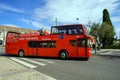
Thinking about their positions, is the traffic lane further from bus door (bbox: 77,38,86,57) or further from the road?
bus door (bbox: 77,38,86,57)

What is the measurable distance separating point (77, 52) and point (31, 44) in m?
5.73

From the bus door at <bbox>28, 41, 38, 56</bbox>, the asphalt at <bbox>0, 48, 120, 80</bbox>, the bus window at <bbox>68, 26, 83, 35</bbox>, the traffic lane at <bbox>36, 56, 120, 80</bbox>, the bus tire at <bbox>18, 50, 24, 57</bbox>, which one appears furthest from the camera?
the bus tire at <bbox>18, 50, 24, 57</bbox>

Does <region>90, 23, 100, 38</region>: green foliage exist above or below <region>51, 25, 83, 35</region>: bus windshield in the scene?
above

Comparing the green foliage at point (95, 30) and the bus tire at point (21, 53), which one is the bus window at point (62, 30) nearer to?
the bus tire at point (21, 53)

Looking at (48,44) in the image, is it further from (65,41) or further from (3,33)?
(3,33)

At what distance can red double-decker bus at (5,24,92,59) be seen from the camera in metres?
18.6

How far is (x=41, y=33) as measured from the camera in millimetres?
21750

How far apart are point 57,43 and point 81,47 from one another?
2.61m

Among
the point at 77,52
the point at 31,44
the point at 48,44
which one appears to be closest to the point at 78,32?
the point at 77,52

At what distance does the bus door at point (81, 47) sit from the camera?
60.7ft

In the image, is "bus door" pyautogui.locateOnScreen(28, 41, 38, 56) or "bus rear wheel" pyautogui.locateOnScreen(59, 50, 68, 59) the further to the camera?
"bus door" pyautogui.locateOnScreen(28, 41, 38, 56)

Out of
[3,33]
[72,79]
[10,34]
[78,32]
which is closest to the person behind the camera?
[72,79]

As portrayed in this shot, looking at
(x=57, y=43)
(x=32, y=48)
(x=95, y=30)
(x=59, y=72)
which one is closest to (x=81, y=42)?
(x=57, y=43)

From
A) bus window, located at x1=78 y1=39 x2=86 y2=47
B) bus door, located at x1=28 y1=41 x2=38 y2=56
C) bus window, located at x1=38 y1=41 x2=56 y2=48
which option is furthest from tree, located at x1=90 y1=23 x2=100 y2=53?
bus window, located at x1=78 y1=39 x2=86 y2=47
